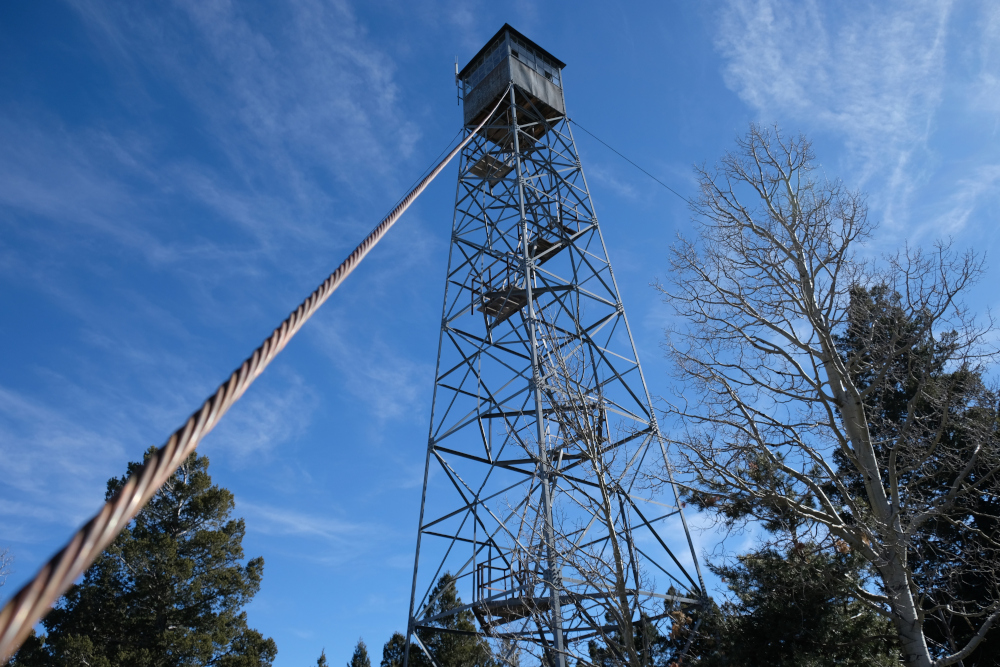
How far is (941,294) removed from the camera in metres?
8.27

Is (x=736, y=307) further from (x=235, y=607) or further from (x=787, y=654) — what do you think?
(x=235, y=607)

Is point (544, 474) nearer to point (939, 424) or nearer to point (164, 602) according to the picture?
point (939, 424)

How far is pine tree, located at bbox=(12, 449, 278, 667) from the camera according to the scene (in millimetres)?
18344

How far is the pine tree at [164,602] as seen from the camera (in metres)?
18.3

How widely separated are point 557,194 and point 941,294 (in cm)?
886

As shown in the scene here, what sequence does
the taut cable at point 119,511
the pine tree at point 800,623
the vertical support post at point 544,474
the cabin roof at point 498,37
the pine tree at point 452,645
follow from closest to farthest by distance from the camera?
the taut cable at point 119,511
the vertical support post at point 544,474
the pine tree at point 800,623
the cabin roof at point 498,37
the pine tree at point 452,645

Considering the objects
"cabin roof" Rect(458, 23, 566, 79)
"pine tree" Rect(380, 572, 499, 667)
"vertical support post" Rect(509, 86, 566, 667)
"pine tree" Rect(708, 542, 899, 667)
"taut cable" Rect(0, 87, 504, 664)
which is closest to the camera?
"taut cable" Rect(0, 87, 504, 664)

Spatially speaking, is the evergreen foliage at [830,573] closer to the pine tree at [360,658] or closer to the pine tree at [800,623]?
the pine tree at [800,623]

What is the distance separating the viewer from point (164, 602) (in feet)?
63.6

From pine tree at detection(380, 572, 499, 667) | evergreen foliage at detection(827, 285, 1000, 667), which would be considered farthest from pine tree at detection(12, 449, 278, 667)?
evergreen foliage at detection(827, 285, 1000, 667)

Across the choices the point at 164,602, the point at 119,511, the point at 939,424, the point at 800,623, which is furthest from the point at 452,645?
the point at 119,511

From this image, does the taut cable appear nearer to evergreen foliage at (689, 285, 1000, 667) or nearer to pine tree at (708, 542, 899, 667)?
evergreen foliage at (689, 285, 1000, 667)

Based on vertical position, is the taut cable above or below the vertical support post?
below

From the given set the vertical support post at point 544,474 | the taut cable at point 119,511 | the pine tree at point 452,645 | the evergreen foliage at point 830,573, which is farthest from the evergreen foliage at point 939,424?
the pine tree at point 452,645
